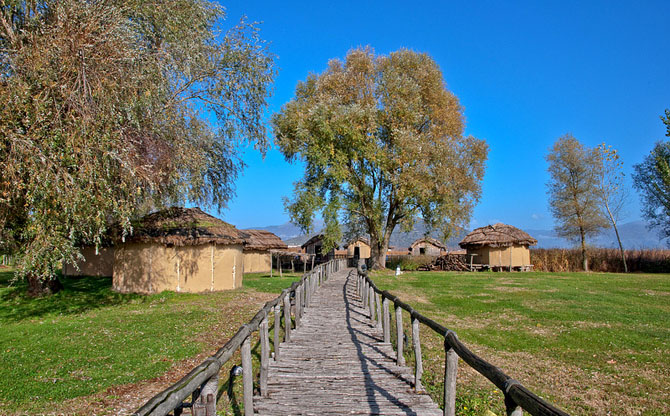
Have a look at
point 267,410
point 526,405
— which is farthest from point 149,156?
point 526,405

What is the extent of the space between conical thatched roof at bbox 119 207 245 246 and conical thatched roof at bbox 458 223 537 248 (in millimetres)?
24164

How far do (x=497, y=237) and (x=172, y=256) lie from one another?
28463 millimetres

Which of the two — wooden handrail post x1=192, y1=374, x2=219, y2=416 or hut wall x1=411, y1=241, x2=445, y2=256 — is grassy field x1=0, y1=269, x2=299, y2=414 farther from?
hut wall x1=411, y1=241, x2=445, y2=256

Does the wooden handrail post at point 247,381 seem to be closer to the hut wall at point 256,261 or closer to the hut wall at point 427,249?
the hut wall at point 256,261

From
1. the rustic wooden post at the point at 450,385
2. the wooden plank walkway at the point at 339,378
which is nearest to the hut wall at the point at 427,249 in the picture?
the wooden plank walkway at the point at 339,378

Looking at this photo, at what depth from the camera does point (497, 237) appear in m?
37.4

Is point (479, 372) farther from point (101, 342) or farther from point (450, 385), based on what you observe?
point (101, 342)

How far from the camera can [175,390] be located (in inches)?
131

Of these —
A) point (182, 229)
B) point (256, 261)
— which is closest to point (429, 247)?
point (256, 261)

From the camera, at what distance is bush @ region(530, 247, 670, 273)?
37312 millimetres

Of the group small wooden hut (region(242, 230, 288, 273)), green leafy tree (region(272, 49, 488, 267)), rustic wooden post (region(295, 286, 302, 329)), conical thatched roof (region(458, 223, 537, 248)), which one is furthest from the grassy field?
conical thatched roof (region(458, 223, 537, 248))

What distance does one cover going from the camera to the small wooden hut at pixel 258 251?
3675 centimetres

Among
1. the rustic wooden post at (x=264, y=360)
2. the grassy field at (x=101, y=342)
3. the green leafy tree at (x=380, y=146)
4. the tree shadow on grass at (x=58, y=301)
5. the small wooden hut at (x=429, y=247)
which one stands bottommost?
the grassy field at (x=101, y=342)

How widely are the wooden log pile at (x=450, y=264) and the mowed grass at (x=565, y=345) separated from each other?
18211 mm
